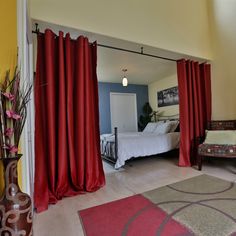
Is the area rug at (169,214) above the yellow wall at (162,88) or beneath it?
beneath

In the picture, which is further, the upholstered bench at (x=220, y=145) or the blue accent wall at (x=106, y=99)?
the blue accent wall at (x=106, y=99)

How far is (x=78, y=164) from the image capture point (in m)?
2.45

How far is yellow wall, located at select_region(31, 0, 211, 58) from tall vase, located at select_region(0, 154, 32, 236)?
207cm

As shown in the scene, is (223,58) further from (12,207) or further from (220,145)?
(12,207)

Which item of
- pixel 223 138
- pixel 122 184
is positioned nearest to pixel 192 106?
pixel 223 138

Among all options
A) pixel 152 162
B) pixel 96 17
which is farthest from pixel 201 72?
pixel 96 17

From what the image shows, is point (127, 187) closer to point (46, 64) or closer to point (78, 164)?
point (78, 164)

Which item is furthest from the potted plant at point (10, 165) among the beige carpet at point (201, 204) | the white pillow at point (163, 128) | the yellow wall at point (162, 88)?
the yellow wall at point (162, 88)

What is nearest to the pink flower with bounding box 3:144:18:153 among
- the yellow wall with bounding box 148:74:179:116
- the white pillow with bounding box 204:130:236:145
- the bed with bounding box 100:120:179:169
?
the bed with bounding box 100:120:179:169

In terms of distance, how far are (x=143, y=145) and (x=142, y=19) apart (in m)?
2.41

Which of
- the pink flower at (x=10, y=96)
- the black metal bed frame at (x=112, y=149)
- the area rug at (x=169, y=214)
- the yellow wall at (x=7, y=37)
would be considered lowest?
the area rug at (x=169, y=214)

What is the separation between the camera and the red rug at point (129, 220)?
151 cm

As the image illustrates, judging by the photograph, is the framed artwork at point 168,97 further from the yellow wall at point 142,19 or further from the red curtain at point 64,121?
the red curtain at point 64,121

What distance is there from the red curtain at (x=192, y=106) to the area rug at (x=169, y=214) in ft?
4.07
